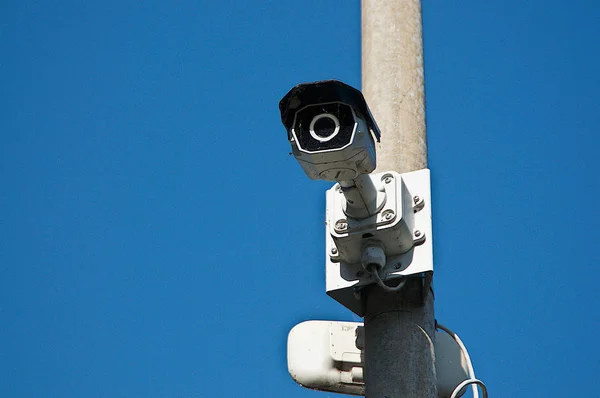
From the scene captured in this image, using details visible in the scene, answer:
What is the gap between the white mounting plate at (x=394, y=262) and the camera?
8.16 feet

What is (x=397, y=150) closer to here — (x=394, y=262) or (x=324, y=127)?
(x=394, y=262)

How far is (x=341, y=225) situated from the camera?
8.18 feet

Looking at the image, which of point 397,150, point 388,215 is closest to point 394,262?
point 388,215

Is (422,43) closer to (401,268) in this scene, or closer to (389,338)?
(401,268)

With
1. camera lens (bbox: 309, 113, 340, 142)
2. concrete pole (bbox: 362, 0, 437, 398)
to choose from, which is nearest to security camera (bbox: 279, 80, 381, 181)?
camera lens (bbox: 309, 113, 340, 142)

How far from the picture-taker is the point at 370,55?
2.91m

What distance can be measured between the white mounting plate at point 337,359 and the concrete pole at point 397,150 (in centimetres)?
30

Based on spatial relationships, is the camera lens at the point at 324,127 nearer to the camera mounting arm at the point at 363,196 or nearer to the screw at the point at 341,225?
the camera mounting arm at the point at 363,196

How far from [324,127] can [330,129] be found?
2cm

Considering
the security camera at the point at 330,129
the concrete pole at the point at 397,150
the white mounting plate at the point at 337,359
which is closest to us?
the security camera at the point at 330,129

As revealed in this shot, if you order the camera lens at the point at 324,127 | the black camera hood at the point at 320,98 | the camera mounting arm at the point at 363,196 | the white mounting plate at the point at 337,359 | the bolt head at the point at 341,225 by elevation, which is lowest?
the white mounting plate at the point at 337,359

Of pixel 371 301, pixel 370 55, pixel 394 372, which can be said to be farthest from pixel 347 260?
pixel 370 55

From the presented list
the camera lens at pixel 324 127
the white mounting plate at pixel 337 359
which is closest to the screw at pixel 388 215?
the camera lens at pixel 324 127

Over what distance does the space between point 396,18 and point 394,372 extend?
1121mm
